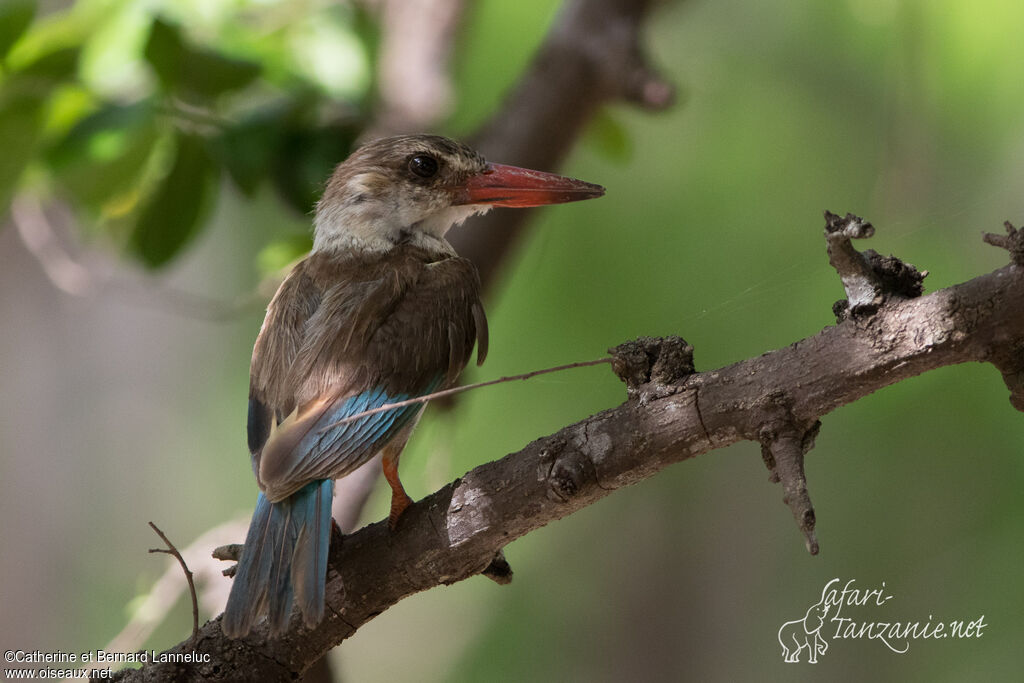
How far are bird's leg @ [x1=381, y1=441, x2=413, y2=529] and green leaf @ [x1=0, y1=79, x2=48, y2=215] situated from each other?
1.36m

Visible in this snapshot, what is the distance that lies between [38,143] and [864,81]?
2750mm

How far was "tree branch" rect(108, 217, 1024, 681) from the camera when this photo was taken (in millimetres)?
1424

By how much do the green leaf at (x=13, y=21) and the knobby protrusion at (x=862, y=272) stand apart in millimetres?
2236

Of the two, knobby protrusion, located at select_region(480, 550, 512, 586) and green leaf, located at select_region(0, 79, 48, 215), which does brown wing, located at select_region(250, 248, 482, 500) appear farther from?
green leaf, located at select_region(0, 79, 48, 215)

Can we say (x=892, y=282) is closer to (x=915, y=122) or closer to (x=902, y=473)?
(x=915, y=122)

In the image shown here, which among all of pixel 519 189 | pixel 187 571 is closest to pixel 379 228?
pixel 519 189

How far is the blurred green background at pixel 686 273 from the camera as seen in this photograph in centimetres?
291

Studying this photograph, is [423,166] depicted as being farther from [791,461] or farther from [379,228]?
[791,461]

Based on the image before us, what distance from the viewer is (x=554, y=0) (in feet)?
15.3

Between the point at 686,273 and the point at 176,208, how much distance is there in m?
1.57

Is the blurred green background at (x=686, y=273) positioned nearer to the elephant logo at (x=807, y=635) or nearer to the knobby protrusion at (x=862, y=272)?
the elephant logo at (x=807, y=635)

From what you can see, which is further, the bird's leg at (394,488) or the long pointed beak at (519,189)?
the long pointed beak at (519,189)

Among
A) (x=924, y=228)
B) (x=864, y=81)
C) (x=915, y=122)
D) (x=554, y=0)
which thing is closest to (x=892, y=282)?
(x=924, y=228)

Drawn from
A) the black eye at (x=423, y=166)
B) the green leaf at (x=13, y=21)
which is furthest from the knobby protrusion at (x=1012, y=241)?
the green leaf at (x=13, y=21)
